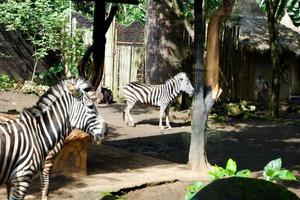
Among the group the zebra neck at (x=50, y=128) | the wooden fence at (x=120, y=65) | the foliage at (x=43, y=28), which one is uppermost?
the foliage at (x=43, y=28)

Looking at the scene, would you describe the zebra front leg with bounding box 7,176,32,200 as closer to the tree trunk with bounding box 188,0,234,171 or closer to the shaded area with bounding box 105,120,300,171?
the tree trunk with bounding box 188,0,234,171

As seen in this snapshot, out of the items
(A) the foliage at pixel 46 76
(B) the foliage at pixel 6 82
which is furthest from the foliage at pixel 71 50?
(B) the foliage at pixel 6 82

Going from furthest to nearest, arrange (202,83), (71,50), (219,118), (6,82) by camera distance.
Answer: (71,50)
(6,82)
(219,118)
(202,83)

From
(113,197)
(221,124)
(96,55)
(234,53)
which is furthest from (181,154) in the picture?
(234,53)

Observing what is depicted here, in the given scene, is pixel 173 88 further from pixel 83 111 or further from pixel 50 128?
pixel 50 128

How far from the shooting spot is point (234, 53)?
2255 centimetres

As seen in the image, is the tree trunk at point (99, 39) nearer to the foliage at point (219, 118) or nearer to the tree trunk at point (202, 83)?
the tree trunk at point (202, 83)

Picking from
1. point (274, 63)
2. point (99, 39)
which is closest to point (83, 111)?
point (99, 39)

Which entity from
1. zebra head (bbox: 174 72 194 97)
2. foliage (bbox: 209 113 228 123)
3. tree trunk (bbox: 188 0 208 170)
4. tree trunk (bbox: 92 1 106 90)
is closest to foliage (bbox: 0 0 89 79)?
zebra head (bbox: 174 72 194 97)

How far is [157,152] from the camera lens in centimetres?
1127

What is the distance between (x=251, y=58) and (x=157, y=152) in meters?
13.9

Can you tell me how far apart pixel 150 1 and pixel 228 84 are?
17.5ft

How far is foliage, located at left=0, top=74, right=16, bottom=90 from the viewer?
1836cm

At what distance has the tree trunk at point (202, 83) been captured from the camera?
9.26m
